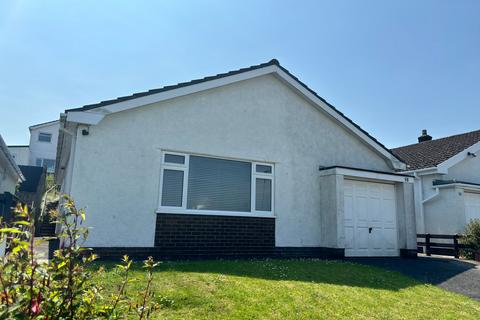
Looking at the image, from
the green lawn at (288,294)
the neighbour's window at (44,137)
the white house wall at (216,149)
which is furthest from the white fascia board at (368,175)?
the neighbour's window at (44,137)

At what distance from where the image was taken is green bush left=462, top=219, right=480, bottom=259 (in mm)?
13111

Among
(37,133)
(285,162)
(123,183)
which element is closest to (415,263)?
(285,162)

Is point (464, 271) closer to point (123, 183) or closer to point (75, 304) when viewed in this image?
point (123, 183)

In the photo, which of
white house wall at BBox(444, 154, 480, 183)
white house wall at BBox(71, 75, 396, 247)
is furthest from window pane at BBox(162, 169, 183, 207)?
white house wall at BBox(444, 154, 480, 183)

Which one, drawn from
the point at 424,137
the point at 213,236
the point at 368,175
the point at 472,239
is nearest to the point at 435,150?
the point at 424,137

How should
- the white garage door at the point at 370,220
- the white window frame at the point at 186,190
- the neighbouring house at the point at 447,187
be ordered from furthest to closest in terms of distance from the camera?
the neighbouring house at the point at 447,187 → the white garage door at the point at 370,220 → the white window frame at the point at 186,190

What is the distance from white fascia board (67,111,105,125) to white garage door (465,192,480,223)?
54.9ft

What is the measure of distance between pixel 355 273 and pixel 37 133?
42.3 metres

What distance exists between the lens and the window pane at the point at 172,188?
9.30 metres

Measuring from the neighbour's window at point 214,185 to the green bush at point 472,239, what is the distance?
330 inches

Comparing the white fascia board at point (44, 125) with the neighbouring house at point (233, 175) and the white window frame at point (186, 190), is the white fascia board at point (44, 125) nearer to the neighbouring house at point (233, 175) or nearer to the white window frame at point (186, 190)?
the neighbouring house at point (233, 175)

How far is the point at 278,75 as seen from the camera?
1183 centimetres

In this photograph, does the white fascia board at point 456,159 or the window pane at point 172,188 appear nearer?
the window pane at point 172,188

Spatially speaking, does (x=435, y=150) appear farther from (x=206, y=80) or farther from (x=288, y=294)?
(x=288, y=294)
